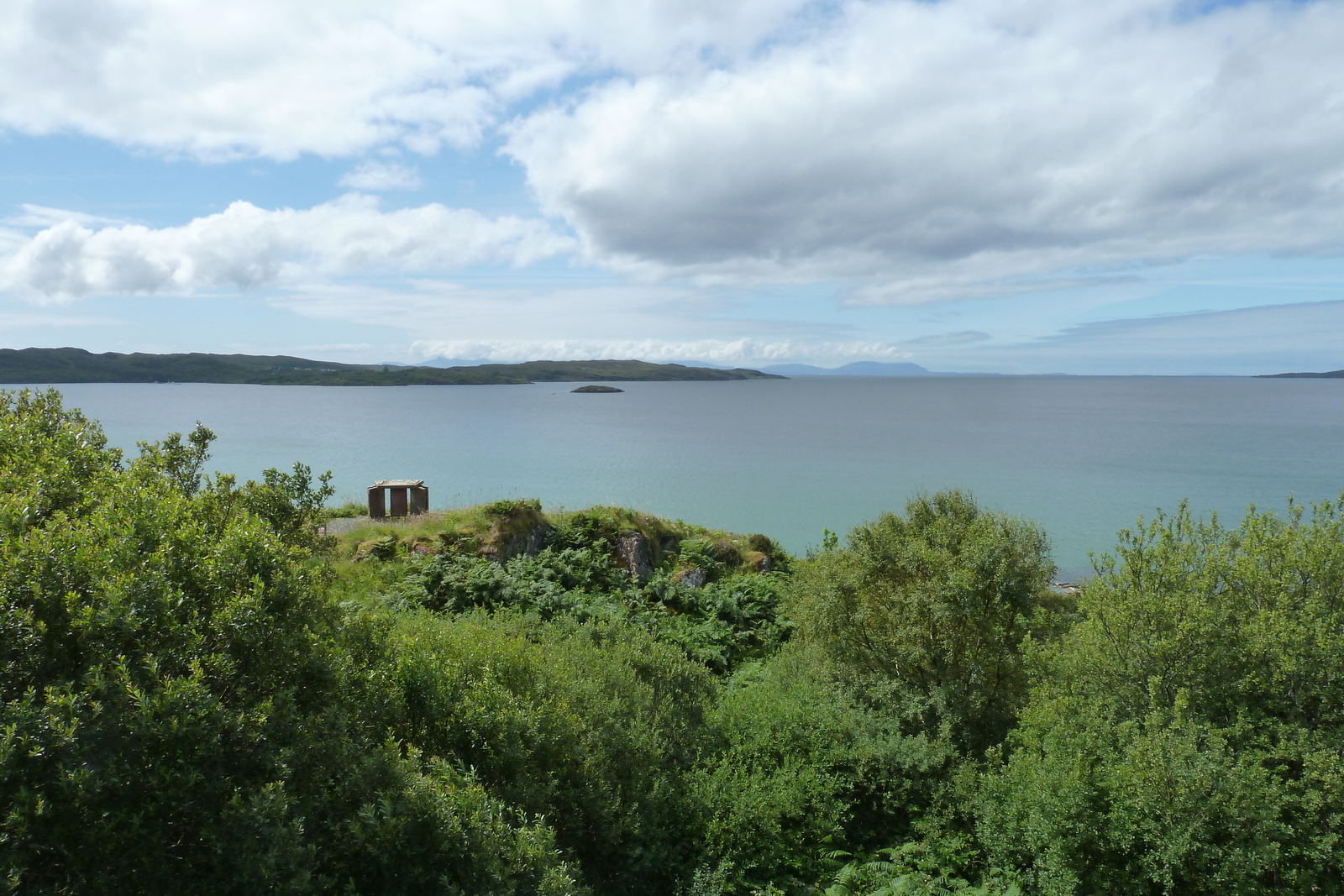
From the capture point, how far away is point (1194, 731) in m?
10.5

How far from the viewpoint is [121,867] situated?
5887 millimetres

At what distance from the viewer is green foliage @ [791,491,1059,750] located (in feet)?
48.1

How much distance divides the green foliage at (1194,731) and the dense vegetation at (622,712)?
61 mm

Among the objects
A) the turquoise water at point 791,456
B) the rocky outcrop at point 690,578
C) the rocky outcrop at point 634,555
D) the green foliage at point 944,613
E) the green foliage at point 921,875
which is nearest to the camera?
the green foliage at point 921,875

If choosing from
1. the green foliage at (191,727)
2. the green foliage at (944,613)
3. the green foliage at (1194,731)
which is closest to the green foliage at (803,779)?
the green foliage at (944,613)

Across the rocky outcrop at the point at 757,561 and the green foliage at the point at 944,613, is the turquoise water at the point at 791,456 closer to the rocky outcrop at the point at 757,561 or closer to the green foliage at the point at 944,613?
the rocky outcrop at the point at 757,561

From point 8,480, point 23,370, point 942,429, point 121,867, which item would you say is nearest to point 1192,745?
point 121,867

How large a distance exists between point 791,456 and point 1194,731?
7037cm

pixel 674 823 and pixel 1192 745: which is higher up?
pixel 1192 745

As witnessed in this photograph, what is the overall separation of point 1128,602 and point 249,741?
531 inches

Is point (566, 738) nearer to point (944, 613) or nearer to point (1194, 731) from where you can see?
point (944, 613)

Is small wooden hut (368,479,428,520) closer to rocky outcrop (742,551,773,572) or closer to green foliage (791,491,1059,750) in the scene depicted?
rocky outcrop (742,551,773,572)

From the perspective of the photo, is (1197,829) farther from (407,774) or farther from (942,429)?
(942,429)

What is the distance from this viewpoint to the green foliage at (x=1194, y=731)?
32.7ft
